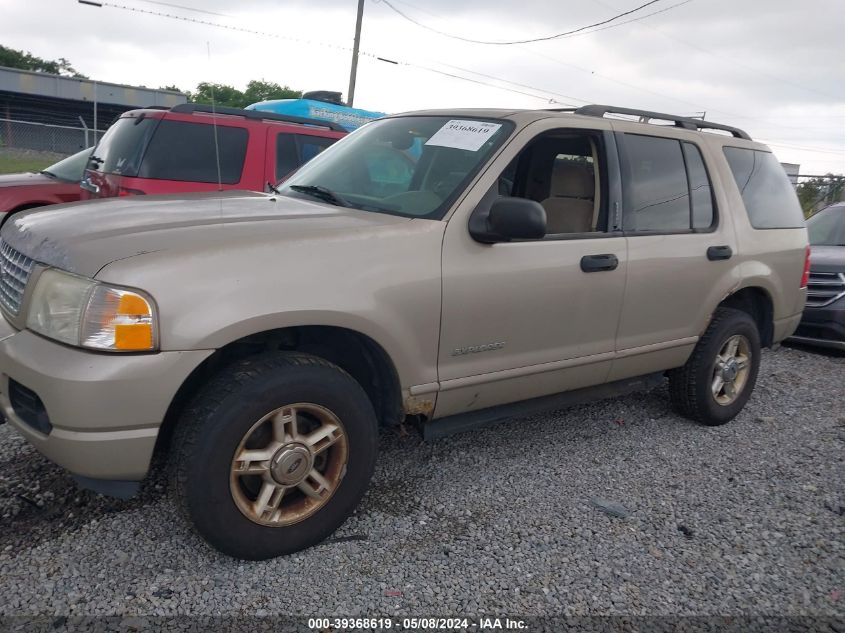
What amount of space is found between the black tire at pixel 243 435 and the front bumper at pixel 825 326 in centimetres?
575

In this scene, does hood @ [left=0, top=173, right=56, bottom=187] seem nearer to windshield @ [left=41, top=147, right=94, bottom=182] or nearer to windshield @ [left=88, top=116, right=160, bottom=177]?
windshield @ [left=41, top=147, right=94, bottom=182]

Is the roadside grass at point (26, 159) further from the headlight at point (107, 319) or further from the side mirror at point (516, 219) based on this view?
the side mirror at point (516, 219)

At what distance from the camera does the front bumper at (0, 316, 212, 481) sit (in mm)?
2205

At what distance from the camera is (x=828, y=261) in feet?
22.5

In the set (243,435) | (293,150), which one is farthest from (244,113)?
(243,435)

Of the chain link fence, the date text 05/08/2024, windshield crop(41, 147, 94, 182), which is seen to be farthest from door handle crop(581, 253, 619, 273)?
the chain link fence

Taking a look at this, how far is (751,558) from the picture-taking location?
2.93 m

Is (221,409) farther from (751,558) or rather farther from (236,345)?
(751,558)

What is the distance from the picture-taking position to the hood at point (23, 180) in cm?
757

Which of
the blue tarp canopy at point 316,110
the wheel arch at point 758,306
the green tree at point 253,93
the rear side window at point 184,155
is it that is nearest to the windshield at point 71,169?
the rear side window at point 184,155

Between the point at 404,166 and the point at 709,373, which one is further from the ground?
the point at 404,166

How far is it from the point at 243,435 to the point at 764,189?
392 cm

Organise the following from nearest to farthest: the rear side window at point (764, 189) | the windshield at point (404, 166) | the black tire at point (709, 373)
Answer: the windshield at point (404, 166), the black tire at point (709, 373), the rear side window at point (764, 189)

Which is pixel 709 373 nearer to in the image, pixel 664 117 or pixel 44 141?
pixel 664 117
